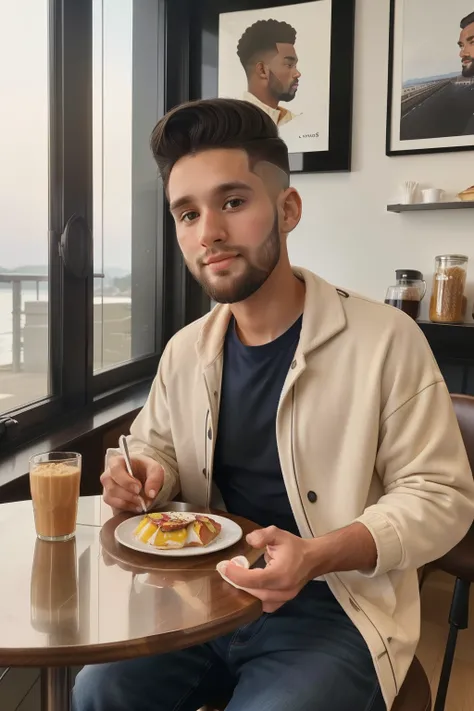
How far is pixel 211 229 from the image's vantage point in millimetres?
1248

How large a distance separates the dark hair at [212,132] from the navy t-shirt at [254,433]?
1.24 feet

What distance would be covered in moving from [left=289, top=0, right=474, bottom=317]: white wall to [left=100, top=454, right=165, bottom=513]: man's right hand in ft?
5.67

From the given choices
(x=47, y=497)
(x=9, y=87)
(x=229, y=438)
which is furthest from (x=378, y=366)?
(x=9, y=87)

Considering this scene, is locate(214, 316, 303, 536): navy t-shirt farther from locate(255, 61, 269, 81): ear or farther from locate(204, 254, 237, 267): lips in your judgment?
locate(255, 61, 269, 81): ear

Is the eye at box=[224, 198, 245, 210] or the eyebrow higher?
the eyebrow

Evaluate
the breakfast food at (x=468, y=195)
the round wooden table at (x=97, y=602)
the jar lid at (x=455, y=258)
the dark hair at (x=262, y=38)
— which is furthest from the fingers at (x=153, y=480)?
the dark hair at (x=262, y=38)

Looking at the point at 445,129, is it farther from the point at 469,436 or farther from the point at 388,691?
the point at 388,691

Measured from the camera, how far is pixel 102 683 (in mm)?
1188

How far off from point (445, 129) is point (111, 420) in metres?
1.74

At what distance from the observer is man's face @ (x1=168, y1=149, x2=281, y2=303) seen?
1261mm

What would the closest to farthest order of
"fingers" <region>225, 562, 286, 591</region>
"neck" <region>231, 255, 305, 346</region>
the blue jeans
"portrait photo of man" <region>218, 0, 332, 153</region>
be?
"fingers" <region>225, 562, 286, 591</region>, the blue jeans, "neck" <region>231, 255, 305, 346</region>, "portrait photo of man" <region>218, 0, 332, 153</region>

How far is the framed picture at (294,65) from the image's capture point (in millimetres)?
2707

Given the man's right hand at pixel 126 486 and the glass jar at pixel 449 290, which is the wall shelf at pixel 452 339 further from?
A: the man's right hand at pixel 126 486

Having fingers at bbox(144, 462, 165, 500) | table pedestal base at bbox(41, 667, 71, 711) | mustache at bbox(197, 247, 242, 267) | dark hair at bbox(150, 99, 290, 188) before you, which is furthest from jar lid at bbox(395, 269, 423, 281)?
table pedestal base at bbox(41, 667, 71, 711)
